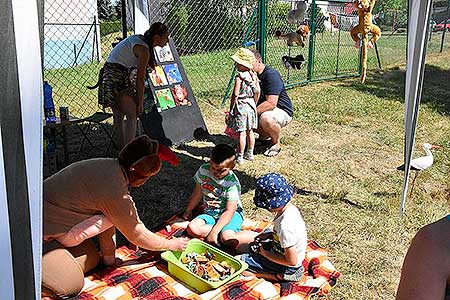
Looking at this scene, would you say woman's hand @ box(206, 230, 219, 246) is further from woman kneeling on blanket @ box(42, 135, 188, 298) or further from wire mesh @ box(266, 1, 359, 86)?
wire mesh @ box(266, 1, 359, 86)

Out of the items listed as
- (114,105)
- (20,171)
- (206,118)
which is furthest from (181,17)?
(20,171)

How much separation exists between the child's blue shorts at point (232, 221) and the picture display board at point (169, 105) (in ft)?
7.71

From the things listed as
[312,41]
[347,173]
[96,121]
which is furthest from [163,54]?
[312,41]

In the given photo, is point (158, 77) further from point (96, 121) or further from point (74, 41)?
point (74, 41)

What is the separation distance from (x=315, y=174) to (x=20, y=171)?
160 inches

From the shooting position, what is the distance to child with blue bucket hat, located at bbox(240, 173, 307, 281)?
111 inches

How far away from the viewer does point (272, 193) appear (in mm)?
2814

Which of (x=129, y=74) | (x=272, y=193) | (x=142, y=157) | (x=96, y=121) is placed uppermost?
(x=129, y=74)

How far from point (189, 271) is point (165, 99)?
327 centimetres

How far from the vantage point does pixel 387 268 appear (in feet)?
11.0

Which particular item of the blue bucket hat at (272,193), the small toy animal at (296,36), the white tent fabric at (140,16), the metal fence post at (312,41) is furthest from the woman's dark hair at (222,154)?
the metal fence post at (312,41)

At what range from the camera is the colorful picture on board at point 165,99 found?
5801 millimetres

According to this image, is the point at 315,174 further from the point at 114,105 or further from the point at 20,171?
the point at 20,171

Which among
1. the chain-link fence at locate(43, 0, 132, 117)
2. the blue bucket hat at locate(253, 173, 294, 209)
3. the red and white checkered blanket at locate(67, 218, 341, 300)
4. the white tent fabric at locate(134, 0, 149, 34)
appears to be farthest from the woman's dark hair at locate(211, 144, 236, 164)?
the chain-link fence at locate(43, 0, 132, 117)
